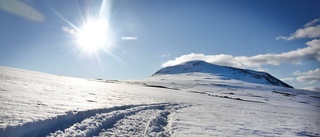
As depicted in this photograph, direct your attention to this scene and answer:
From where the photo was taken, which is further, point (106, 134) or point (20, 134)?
point (106, 134)

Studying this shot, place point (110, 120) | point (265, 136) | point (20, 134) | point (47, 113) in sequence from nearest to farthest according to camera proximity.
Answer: point (20, 134)
point (47, 113)
point (110, 120)
point (265, 136)

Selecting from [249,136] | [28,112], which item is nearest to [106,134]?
[28,112]

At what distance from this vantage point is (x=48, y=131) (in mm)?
6027

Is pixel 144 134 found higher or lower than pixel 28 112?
lower

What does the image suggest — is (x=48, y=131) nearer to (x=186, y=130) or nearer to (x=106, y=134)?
(x=106, y=134)

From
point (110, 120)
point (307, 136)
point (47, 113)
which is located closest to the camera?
point (47, 113)

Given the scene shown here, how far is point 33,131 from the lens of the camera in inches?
223

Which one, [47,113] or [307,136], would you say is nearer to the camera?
[47,113]

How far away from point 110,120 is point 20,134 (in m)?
3.73

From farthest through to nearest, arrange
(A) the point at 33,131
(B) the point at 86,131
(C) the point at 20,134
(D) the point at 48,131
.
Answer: (B) the point at 86,131, (D) the point at 48,131, (A) the point at 33,131, (C) the point at 20,134

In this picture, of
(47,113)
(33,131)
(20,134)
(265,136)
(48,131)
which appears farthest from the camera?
(265,136)

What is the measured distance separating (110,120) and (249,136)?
5.37 metres

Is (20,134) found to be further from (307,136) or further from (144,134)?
(307,136)

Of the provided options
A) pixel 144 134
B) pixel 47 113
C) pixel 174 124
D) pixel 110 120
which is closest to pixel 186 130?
pixel 174 124
